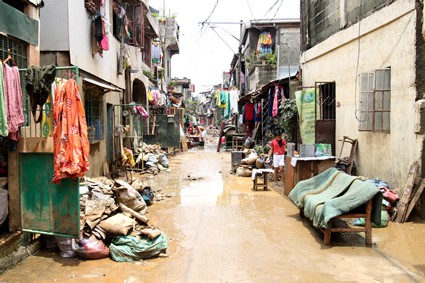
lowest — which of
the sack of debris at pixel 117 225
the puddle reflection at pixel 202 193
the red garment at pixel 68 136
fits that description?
the puddle reflection at pixel 202 193

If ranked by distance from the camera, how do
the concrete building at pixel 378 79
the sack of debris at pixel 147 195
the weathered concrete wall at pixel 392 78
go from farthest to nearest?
the sack of debris at pixel 147 195 < the weathered concrete wall at pixel 392 78 < the concrete building at pixel 378 79

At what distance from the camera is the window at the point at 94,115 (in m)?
10.8

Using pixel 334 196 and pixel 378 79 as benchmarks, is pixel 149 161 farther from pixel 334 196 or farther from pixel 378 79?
pixel 334 196

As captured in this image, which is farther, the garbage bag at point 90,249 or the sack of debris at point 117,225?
the sack of debris at point 117,225

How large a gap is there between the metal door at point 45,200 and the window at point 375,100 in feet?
22.3

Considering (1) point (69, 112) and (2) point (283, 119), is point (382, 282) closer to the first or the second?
(1) point (69, 112)

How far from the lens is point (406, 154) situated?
25.6ft

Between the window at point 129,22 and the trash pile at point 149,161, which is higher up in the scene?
the window at point 129,22

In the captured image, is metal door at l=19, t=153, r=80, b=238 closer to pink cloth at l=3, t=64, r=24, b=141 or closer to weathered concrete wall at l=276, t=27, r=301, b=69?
pink cloth at l=3, t=64, r=24, b=141

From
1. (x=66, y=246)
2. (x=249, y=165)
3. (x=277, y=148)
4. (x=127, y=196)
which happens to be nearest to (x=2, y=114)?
(x=66, y=246)

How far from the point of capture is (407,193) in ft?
24.4

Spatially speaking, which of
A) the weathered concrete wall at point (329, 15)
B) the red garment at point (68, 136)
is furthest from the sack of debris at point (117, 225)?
the weathered concrete wall at point (329, 15)

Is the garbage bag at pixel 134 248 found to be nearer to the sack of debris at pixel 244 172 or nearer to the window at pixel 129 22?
the sack of debris at pixel 244 172

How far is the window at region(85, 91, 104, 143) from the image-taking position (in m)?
10.8
